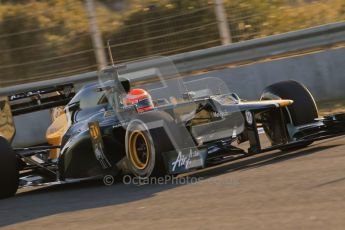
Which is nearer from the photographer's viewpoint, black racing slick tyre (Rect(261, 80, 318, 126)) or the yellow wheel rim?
the yellow wheel rim

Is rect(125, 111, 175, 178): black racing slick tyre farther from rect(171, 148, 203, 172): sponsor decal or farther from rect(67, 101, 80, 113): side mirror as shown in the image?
rect(67, 101, 80, 113): side mirror

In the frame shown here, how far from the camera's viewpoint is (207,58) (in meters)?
11.8

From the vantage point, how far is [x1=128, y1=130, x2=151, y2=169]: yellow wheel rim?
6.95m

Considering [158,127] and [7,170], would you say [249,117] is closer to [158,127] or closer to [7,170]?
[158,127]

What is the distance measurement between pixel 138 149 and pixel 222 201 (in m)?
1.65

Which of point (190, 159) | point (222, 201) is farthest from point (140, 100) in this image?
point (222, 201)

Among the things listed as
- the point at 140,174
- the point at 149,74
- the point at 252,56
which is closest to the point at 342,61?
the point at 252,56

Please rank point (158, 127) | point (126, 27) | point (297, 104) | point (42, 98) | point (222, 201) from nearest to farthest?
point (222, 201)
point (158, 127)
point (297, 104)
point (42, 98)
point (126, 27)

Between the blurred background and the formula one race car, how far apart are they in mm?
3873

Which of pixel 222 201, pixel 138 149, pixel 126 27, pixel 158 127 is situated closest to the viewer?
pixel 222 201

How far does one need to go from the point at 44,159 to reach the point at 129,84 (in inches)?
56.6

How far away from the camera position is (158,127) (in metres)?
6.76

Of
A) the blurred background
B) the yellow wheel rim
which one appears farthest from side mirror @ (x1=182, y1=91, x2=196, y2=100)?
the blurred background

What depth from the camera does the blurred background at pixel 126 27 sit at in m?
11.9
